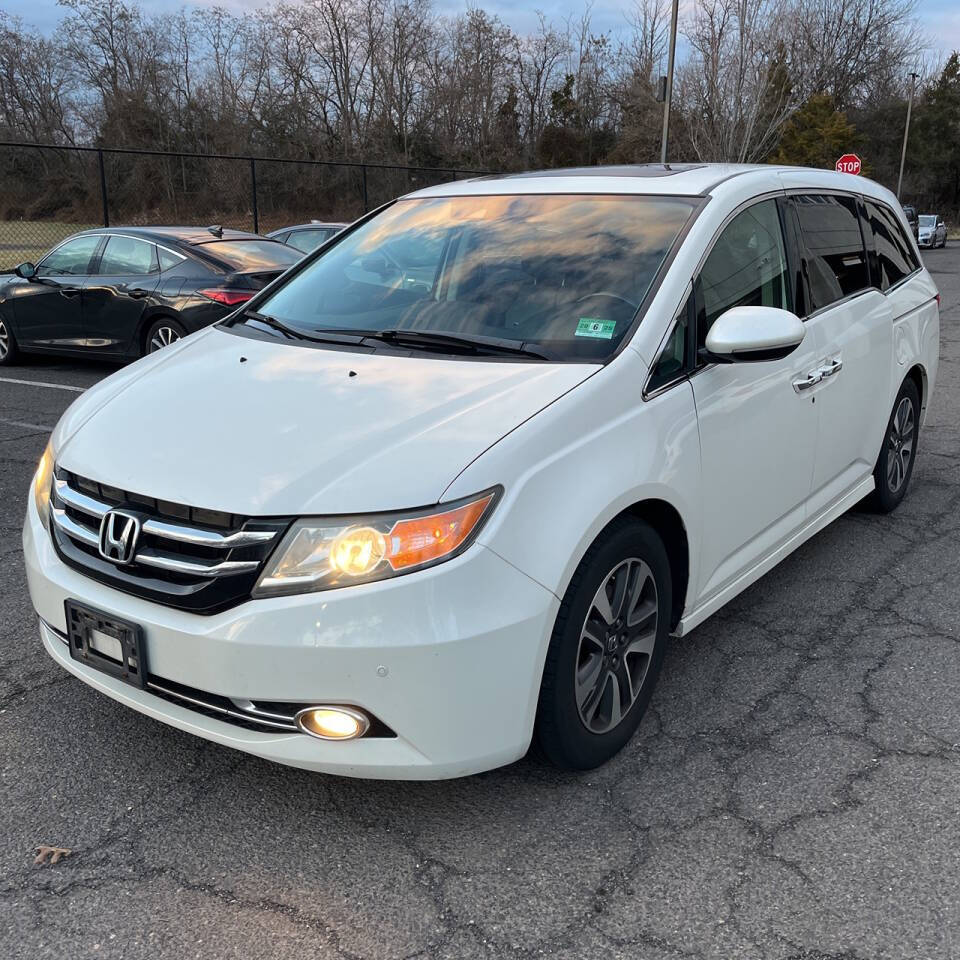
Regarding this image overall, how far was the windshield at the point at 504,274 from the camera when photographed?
117 inches

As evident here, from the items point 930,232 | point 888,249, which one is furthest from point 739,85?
point 888,249

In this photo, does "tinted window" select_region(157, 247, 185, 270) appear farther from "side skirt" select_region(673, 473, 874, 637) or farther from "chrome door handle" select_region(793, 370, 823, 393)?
"chrome door handle" select_region(793, 370, 823, 393)

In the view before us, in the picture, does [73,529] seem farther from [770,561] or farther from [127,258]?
[127,258]

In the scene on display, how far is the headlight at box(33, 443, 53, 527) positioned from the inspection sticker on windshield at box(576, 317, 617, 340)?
1661 mm

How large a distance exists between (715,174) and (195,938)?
3.04 metres

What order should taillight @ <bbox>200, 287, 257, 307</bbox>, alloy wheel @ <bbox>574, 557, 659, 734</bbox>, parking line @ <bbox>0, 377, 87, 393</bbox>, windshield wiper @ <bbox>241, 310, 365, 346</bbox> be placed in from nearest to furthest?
alloy wheel @ <bbox>574, 557, 659, 734</bbox>
windshield wiper @ <bbox>241, 310, 365, 346</bbox>
taillight @ <bbox>200, 287, 257, 307</bbox>
parking line @ <bbox>0, 377, 87, 393</bbox>

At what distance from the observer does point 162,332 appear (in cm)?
872

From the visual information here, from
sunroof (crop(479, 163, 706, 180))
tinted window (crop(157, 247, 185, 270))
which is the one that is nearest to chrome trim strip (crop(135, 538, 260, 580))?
sunroof (crop(479, 163, 706, 180))

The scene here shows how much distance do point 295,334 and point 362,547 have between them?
136 centimetres

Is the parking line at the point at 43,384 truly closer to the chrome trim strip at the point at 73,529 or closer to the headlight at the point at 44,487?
the headlight at the point at 44,487

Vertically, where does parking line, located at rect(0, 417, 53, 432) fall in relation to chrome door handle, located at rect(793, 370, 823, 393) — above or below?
below

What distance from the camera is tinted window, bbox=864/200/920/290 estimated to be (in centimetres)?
440

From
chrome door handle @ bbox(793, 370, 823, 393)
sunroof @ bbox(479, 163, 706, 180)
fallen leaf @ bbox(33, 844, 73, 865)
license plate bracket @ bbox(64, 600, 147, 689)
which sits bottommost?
fallen leaf @ bbox(33, 844, 73, 865)

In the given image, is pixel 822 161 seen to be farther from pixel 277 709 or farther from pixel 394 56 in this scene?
pixel 277 709
